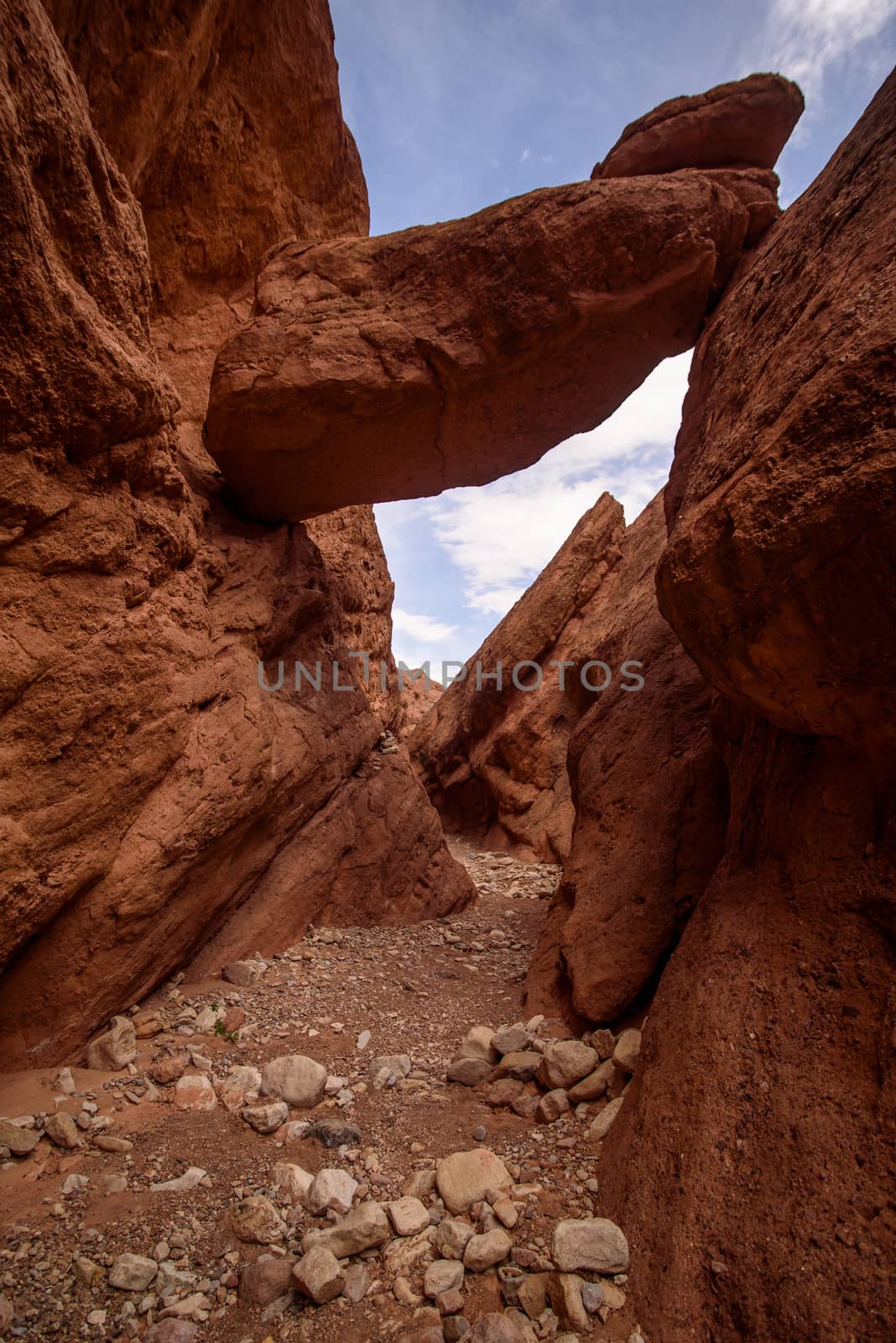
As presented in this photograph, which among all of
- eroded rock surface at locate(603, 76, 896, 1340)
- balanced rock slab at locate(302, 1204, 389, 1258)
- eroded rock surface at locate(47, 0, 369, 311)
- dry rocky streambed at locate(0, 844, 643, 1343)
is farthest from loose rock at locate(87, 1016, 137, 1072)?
eroded rock surface at locate(47, 0, 369, 311)

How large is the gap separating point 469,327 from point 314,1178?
5.35m

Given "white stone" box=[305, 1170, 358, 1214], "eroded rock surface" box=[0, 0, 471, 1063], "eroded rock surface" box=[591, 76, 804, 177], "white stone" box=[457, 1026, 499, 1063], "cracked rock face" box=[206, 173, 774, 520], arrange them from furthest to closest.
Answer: "eroded rock surface" box=[591, 76, 804, 177] → "cracked rock face" box=[206, 173, 774, 520] → "white stone" box=[457, 1026, 499, 1063] → "eroded rock surface" box=[0, 0, 471, 1063] → "white stone" box=[305, 1170, 358, 1214]

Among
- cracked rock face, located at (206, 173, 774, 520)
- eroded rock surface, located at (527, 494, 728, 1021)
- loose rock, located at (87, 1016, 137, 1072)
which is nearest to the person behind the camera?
loose rock, located at (87, 1016, 137, 1072)

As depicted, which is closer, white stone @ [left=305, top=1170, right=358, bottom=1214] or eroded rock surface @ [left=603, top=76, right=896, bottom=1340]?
eroded rock surface @ [left=603, top=76, right=896, bottom=1340]

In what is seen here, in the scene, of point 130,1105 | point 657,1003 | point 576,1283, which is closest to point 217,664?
point 130,1105

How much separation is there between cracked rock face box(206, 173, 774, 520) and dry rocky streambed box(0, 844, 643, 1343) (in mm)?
4320

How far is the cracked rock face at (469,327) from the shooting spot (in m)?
4.85

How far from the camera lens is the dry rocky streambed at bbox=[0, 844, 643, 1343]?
195 centimetres

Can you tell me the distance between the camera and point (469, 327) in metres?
5.05

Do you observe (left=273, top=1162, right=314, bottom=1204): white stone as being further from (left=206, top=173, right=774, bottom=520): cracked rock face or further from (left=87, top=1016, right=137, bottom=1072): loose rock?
(left=206, top=173, right=774, bottom=520): cracked rock face

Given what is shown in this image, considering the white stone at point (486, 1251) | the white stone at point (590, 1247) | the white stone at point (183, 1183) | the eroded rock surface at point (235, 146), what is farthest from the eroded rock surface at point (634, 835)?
the eroded rock surface at point (235, 146)

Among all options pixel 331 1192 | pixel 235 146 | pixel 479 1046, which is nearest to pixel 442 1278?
pixel 331 1192

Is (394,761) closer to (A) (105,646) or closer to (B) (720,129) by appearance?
(A) (105,646)

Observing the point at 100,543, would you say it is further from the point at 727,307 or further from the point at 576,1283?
the point at 727,307
